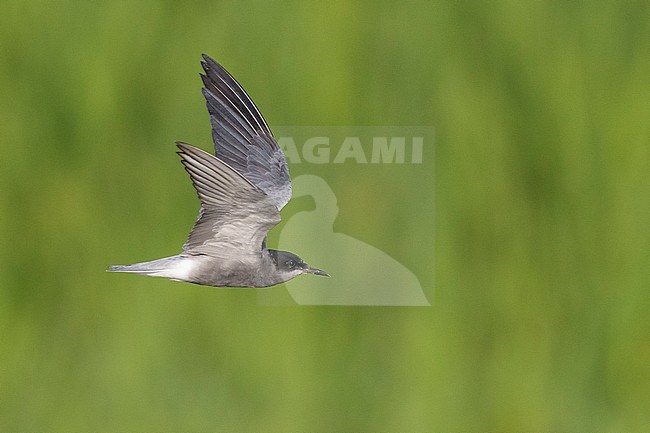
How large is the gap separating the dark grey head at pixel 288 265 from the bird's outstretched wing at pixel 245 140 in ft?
0.69

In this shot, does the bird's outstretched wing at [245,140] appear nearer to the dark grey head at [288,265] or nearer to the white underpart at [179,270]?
the dark grey head at [288,265]

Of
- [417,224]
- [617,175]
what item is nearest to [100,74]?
[417,224]

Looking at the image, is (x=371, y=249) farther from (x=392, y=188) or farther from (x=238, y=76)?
(x=238, y=76)

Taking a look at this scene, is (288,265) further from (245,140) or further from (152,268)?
(245,140)

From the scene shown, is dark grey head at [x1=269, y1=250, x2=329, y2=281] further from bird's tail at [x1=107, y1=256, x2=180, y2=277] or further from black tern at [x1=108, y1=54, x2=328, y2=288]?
bird's tail at [x1=107, y1=256, x2=180, y2=277]

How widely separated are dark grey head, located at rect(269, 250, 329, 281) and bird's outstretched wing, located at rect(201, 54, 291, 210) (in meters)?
0.21

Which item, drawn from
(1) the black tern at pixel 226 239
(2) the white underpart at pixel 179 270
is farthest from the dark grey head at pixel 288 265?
(2) the white underpart at pixel 179 270

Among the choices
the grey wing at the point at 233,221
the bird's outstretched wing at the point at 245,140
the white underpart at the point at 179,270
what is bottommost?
the white underpart at the point at 179,270

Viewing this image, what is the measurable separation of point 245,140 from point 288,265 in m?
0.36

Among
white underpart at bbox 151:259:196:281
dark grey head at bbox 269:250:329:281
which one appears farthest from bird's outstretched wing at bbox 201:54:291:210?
white underpart at bbox 151:259:196:281

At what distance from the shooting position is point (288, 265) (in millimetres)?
1789

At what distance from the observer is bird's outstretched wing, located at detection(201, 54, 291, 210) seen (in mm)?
1994

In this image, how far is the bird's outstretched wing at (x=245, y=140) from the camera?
1994 millimetres

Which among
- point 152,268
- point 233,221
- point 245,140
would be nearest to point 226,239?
point 233,221
